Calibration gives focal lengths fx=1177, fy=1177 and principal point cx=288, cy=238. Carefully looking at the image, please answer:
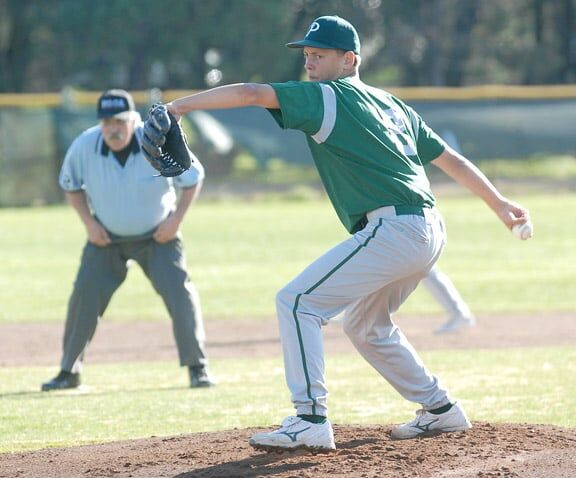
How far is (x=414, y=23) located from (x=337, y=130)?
38.7m

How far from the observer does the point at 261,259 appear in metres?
16.9

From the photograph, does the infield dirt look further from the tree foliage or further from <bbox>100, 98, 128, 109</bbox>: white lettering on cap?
the tree foliage

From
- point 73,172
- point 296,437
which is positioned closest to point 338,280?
point 296,437

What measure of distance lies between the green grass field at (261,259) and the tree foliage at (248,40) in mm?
14473

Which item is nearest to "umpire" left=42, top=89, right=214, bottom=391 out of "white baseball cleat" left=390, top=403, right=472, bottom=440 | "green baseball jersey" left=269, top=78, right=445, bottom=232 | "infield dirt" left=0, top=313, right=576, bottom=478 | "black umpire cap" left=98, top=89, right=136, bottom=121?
"black umpire cap" left=98, top=89, right=136, bottom=121

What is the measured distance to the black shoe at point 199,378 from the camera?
8273 millimetres

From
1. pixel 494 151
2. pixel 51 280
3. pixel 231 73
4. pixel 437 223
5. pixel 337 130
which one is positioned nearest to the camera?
pixel 337 130

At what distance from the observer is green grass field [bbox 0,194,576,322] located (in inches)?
520

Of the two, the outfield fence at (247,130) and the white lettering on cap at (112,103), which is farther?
the outfield fence at (247,130)

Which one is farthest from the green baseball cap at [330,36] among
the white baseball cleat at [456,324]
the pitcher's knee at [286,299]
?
the white baseball cleat at [456,324]

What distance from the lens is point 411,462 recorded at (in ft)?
16.8

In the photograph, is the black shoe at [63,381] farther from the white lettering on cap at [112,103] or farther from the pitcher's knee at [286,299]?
the pitcher's knee at [286,299]

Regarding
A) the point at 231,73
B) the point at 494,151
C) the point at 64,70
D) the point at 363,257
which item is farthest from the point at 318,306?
the point at 64,70

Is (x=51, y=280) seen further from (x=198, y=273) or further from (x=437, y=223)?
(x=437, y=223)
